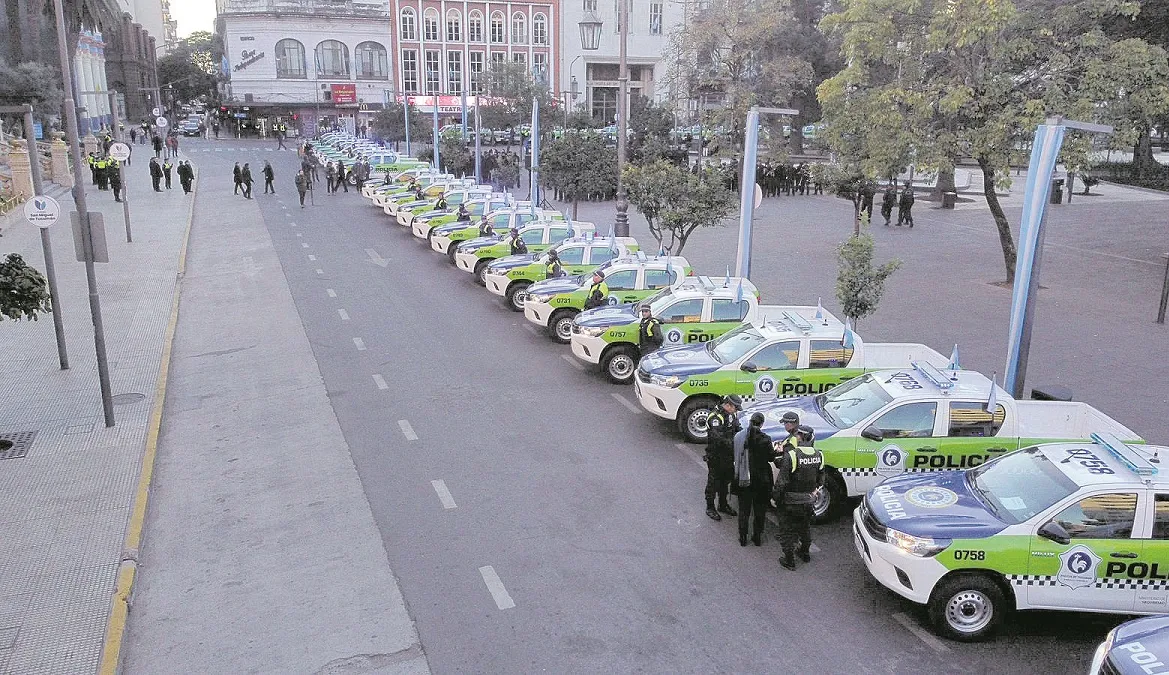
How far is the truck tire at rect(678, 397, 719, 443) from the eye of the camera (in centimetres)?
1233

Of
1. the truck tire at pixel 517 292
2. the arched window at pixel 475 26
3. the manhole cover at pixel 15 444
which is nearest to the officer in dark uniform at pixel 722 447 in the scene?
the manhole cover at pixel 15 444

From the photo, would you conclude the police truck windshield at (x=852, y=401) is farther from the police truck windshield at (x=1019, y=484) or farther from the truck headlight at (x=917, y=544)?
the truck headlight at (x=917, y=544)

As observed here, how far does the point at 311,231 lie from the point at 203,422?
18527 millimetres

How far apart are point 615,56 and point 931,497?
8342cm

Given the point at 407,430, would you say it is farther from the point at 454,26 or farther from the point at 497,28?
the point at 497,28

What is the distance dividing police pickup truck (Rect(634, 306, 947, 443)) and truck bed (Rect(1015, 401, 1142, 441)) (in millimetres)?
1938

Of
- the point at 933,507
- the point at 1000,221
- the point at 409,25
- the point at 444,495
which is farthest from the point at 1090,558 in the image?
the point at 409,25

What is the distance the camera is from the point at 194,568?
354 inches

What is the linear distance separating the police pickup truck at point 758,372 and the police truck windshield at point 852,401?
0.97 metres

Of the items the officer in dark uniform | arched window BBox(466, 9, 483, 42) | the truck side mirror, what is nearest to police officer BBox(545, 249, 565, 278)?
the officer in dark uniform

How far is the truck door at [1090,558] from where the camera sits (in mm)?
7629

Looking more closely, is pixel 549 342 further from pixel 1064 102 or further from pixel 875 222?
pixel 875 222

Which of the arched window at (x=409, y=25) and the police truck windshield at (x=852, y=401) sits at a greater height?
the arched window at (x=409, y=25)

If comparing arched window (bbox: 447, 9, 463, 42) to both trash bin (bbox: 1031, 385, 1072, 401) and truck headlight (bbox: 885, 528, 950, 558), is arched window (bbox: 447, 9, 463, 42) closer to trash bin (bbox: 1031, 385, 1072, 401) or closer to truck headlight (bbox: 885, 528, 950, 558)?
trash bin (bbox: 1031, 385, 1072, 401)
